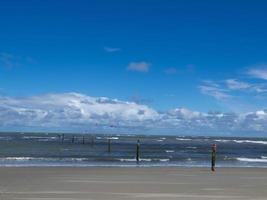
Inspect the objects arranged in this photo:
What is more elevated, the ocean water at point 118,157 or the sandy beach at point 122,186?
the sandy beach at point 122,186

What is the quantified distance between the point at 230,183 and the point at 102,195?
8695mm

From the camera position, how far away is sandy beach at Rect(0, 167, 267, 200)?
1998 cm

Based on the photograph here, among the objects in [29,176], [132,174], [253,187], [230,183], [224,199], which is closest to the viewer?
[224,199]

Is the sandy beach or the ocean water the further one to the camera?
the ocean water

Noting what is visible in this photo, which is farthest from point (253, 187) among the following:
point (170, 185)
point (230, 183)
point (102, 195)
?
point (102, 195)

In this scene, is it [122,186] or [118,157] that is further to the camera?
[118,157]

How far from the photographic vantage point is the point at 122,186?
23.4m

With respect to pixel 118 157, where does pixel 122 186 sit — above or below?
above

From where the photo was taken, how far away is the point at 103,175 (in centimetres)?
2939

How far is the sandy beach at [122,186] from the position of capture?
65.6ft

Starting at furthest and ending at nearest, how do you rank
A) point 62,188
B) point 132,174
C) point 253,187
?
point 132,174 → point 253,187 → point 62,188

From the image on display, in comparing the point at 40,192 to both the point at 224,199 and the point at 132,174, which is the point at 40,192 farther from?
the point at 132,174

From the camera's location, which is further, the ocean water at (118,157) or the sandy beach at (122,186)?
the ocean water at (118,157)

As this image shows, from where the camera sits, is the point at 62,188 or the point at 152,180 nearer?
the point at 62,188
